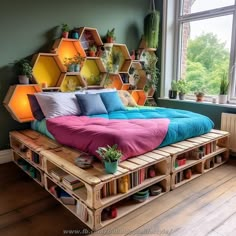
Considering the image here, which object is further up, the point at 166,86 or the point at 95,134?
the point at 166,86

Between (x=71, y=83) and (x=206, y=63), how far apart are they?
2.30 metres

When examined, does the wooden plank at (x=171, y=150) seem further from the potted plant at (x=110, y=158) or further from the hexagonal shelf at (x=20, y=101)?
the hexagonal shelf at (x=20, y=101)

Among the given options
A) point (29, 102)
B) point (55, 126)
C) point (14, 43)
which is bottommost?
point (55, 126)

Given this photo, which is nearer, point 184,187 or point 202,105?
point 184,187

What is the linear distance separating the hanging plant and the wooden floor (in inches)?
104

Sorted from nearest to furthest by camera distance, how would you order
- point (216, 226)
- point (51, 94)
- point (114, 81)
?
1. point (216, 226)
2. point (51, 94)
3. point (114, 81)

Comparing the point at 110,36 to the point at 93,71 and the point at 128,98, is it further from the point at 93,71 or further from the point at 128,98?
the point at 128,98

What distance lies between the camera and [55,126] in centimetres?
261

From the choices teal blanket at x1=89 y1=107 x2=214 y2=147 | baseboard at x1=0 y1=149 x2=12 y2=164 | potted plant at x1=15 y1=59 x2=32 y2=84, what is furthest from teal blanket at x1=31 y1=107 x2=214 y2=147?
potted plant at x1=15 y1=59 x2=32 y2=84

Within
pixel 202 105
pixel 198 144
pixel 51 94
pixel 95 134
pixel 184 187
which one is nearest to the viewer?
pixel 95 134

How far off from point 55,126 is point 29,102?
727 millimetres

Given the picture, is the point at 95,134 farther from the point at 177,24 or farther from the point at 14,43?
the point at 177,24

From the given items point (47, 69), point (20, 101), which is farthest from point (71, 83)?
point (20, 101)

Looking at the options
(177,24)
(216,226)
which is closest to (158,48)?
(177,24)
